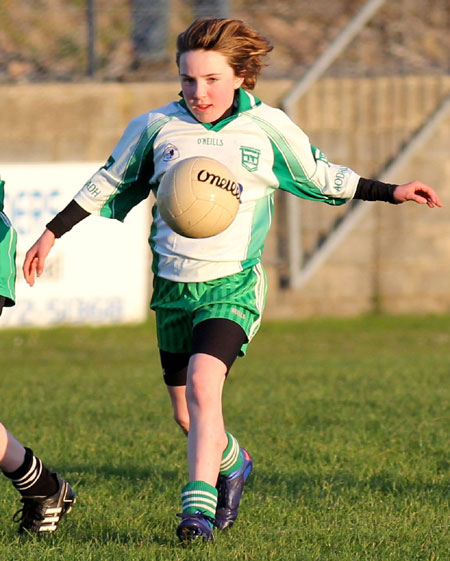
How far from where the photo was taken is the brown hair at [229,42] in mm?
4812

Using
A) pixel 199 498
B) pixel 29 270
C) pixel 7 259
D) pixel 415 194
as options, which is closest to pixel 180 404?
pixel 199 498

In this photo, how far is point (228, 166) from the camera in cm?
488

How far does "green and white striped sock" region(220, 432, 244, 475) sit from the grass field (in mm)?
218

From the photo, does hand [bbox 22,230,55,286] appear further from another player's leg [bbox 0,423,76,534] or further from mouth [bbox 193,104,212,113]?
mouth [bbox 193,104,212,113]

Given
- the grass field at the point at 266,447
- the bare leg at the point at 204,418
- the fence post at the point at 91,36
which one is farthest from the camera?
the fence post at the point at 91,36

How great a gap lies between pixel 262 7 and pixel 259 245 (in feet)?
38.4

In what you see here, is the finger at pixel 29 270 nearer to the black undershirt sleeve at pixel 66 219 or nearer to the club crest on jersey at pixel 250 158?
the black undershirt sleeve at pixel 66 219

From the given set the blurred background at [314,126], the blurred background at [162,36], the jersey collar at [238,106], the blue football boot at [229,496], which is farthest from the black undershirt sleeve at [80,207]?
the blurred background at [162,36]

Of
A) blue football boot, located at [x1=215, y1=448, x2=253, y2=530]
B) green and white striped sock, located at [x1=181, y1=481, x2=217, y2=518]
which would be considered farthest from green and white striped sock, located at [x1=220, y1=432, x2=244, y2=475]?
green and white striped sock, located at [x1=181, y1=481, x2=217, y2=518]

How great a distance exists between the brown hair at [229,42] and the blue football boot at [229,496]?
1.77 meters

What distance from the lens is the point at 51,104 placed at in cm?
1416

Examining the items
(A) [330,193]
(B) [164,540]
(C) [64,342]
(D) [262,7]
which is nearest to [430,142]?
(D) [262,7]

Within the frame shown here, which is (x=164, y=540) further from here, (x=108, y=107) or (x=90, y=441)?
(x=108, y=107)

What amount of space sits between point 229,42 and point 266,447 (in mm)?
2770
